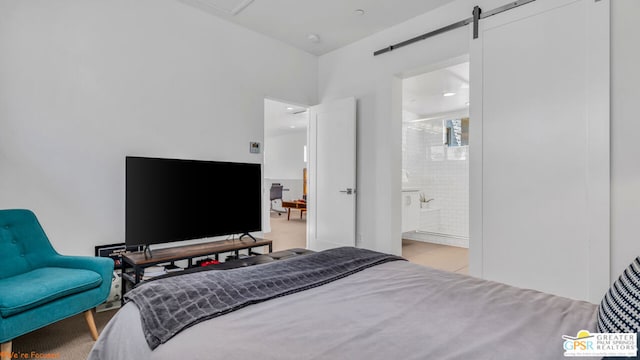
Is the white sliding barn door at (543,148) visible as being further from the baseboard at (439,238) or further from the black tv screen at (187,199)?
the baseboard at (439,238)

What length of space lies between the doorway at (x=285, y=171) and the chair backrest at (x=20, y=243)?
3985 mm

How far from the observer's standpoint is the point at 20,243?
2.18 metres

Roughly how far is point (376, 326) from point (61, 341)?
2.28 m

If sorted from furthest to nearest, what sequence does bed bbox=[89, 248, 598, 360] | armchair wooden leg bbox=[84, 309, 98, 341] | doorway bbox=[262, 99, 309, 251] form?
doorway bbox=[262, 99, 309, 251]
armchair wooden leg bbox=[84, 309, 98, 341]
bed bbox=[89, 248, 598, 360]

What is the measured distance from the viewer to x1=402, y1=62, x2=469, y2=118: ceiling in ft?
14.6

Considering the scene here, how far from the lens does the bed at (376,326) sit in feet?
2.93

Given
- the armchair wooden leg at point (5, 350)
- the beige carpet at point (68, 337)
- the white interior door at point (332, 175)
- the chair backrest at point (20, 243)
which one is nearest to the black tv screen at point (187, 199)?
the chair backrest at point (20, 243)

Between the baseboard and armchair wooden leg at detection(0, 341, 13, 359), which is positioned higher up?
armchair wooden leg at detection(0, 341, 13, 359)

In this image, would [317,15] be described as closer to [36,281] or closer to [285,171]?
[36,281]

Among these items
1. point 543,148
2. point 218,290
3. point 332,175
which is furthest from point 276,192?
point 218,290

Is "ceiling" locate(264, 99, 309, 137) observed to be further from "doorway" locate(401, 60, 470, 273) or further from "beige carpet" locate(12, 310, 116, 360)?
"beige carpet" locate(12, 310, 116, 360)

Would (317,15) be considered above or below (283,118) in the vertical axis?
above

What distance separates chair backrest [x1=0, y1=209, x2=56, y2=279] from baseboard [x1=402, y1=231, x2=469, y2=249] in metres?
5.21

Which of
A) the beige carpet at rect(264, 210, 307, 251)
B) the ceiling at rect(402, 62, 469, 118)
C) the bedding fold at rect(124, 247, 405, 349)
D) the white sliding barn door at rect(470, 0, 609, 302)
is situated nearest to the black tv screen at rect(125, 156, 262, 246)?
the bedding fold at rect(124, 247, 405, 349)
